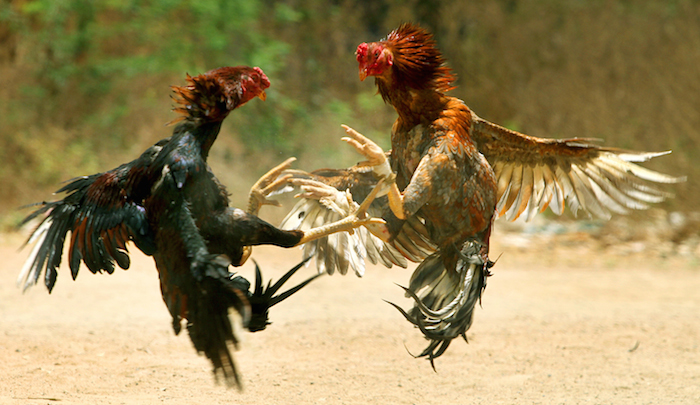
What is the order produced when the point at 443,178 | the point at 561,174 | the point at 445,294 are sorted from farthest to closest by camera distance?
the point at 561,174, the point at 445,294, the point at 443,178

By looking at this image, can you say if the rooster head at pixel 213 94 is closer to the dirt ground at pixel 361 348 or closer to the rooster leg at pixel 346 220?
the rooster leg at pixel 346 220

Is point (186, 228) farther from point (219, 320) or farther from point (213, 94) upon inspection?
point (213, 94)

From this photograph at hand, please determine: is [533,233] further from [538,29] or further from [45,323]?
[45,323]

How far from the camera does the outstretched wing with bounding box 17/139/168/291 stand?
3.39m

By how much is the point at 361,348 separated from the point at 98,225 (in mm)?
2887

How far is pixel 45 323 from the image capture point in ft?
20.2

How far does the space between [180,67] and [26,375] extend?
699 centimetres

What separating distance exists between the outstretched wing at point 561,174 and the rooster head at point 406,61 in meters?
0.42

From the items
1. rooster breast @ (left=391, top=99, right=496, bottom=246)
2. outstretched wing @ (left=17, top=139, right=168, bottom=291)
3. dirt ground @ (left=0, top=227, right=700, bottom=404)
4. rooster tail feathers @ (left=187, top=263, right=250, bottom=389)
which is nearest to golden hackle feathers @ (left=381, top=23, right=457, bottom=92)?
rooster breast @ (left=391, top=99, right=496, bottom=246)

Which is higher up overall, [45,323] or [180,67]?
[180,67]

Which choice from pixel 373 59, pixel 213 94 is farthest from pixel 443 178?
pixel 213 94

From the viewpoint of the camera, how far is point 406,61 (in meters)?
3.86

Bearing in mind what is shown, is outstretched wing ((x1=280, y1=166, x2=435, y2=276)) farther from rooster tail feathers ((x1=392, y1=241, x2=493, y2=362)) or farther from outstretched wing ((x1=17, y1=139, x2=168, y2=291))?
outstretched wing ((x1=17, y1=139, x2=168, y2=291))

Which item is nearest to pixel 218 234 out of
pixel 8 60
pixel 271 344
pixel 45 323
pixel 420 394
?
pixel 420 394
